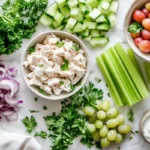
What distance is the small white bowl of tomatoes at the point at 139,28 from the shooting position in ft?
6.61

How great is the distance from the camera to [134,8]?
2057mm

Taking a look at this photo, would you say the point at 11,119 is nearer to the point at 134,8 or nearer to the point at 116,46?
the point at 116,46

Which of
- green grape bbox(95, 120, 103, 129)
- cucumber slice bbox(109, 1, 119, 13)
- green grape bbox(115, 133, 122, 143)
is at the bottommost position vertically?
green grape bbox(115, 133, 122, 143)

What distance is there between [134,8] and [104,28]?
0.19m

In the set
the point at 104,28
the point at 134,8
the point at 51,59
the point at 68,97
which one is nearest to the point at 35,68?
the point at 51,59

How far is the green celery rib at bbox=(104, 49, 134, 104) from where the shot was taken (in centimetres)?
214

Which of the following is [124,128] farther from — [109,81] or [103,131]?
[109,81]

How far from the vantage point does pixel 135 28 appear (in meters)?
2.03

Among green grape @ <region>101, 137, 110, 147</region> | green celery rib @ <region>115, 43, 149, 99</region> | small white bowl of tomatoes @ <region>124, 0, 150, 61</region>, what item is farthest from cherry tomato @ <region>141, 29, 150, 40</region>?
green grape @ <region>101, 137, 110, 147</region>

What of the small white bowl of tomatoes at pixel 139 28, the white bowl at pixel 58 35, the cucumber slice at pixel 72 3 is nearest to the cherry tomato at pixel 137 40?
the small white bowl of tomatoes at pixel 139 28

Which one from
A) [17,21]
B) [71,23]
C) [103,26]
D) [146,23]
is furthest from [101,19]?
[17,21]

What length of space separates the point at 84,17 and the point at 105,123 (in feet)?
1.65

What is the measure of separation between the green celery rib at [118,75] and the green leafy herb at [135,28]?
0.62 ft

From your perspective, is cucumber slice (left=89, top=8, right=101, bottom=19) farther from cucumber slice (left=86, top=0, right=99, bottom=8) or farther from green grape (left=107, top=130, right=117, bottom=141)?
green grape (left=107, top=130, right=117, bottom=141)
